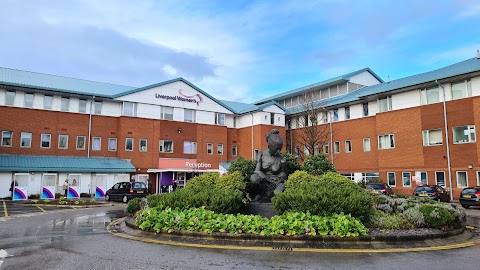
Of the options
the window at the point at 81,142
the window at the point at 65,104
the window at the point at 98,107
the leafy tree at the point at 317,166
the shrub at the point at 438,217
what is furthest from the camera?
the window at the point at 98,107

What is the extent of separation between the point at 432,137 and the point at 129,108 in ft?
101

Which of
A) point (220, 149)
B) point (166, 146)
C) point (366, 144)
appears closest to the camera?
point (366, 144)

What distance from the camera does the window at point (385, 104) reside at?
116 ft

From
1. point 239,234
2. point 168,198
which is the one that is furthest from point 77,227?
point 239,234

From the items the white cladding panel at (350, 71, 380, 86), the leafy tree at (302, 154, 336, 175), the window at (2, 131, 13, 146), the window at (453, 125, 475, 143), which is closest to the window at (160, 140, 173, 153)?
the window at (2, 131, 13, 146)

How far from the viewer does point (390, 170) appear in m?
34.3

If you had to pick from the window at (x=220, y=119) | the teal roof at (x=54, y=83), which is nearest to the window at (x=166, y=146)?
the window at (x=220, y=119)

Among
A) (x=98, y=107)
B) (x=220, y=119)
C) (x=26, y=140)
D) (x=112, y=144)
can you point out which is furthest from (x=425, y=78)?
(x=26, y=140)

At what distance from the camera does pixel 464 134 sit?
29250 millimetres

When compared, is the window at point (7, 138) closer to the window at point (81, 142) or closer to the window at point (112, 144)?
the window at point (81, 142)

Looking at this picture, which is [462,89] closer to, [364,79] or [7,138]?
[364,79]

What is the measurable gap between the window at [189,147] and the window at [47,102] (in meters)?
14.9

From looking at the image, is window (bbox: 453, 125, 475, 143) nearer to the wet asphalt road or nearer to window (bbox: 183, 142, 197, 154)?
the wet asphalt road

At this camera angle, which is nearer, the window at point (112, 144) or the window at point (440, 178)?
the window at point (440, 178)
